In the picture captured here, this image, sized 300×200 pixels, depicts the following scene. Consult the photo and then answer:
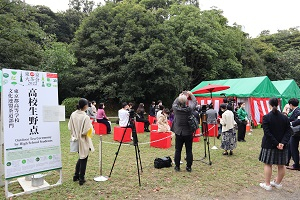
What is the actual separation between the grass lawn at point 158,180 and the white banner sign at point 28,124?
57 centimetres

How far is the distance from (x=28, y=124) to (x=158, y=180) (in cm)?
281

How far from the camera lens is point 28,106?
419cm

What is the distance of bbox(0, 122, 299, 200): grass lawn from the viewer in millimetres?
4125

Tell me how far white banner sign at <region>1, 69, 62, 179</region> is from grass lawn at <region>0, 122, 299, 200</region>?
57 cm

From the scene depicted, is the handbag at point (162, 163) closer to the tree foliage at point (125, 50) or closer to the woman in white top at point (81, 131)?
the woman in white top at point (81, 131)

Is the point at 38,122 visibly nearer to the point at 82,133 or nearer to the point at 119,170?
the point at 82,133

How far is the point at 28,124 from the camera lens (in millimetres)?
4176

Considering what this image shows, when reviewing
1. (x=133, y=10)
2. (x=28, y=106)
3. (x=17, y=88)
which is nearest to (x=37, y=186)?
(x=28, y=106)

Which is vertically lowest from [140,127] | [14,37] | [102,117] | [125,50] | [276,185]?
[276,185]

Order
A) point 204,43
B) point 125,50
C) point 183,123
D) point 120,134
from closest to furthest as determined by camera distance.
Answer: point 183,123
point 120,134
point 125,50
point 204,43

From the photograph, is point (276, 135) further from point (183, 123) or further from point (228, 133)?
point (228, 133)

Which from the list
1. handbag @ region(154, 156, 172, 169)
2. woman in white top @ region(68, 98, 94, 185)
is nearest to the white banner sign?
woman in white top @ region(68, 98, 94, 185)

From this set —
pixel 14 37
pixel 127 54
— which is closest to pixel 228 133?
pixel 127 54

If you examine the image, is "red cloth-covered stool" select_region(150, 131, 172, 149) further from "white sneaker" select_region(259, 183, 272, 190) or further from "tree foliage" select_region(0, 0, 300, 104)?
"tree foliage" select_region(0, 0, 300, 104)
